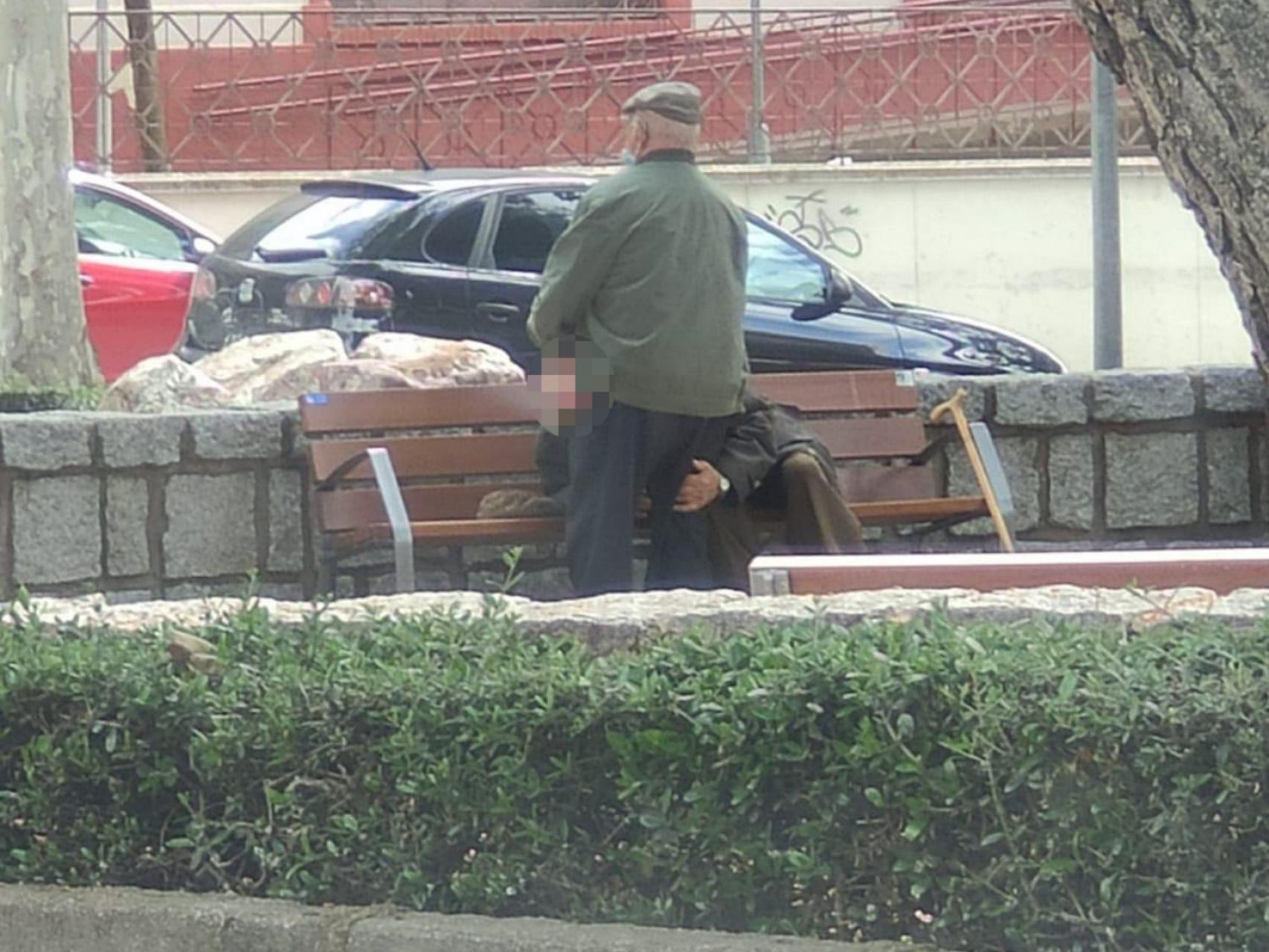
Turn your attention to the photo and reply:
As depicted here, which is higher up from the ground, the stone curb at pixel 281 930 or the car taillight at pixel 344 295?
the car taillight at pixel 344 295

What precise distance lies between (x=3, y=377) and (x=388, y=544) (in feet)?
14.9

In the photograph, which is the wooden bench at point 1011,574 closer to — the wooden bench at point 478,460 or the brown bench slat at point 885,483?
the wooden bench at point 478,460

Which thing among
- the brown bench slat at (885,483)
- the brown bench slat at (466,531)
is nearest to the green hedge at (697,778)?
the brown bench slat at (466,531)

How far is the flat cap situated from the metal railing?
39.0 ft

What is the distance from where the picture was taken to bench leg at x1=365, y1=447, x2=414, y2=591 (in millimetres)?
6465

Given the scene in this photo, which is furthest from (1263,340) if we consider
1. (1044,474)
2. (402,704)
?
(1044,474)

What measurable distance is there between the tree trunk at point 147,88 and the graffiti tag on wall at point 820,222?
499 cm

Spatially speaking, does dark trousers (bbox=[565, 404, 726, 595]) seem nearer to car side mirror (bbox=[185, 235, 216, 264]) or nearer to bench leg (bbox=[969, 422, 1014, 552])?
bench leg (bbox=[969, 422, 1014, 552])

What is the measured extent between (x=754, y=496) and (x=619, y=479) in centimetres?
59

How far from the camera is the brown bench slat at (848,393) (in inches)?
296

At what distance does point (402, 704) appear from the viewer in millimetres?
3658

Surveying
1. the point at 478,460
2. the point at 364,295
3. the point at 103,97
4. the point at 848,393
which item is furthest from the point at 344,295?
the point at 103,97

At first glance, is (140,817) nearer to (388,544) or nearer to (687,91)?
(388,544)

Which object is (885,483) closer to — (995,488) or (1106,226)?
(995,488)
